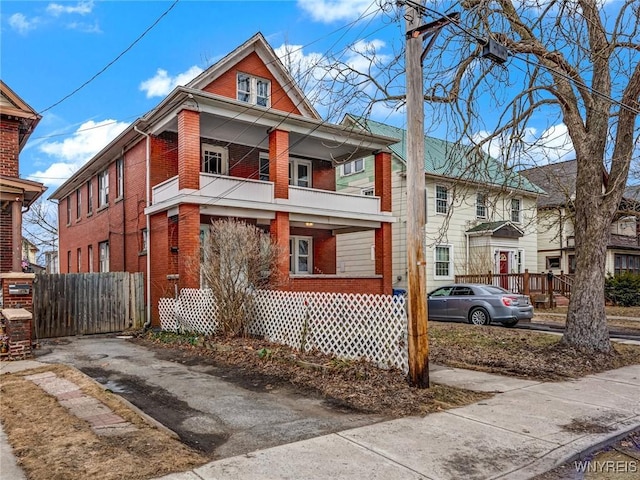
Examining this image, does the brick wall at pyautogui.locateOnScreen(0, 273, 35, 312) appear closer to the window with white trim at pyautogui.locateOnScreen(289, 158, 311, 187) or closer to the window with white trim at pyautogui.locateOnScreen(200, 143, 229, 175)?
the window with white trim at pyautogui.locateOnScreen(200, 143, 229, 175)

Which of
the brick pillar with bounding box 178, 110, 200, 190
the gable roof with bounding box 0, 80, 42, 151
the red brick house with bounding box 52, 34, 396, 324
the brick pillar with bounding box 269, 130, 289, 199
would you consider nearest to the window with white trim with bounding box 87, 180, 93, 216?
the red brick house with bounding box 52, 34, 396, 324

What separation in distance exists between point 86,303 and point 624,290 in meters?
24.4

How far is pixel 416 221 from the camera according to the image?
659 centimetres

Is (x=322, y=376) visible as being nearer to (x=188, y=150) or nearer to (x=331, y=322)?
(x=331, y=322)

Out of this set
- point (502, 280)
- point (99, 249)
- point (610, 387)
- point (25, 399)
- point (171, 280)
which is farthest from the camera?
point (502, 280)

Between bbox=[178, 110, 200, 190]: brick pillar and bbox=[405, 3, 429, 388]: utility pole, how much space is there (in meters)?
8.40

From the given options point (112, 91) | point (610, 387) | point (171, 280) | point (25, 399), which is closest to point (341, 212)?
point (171, 280)

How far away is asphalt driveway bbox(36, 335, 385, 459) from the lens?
16.1ft

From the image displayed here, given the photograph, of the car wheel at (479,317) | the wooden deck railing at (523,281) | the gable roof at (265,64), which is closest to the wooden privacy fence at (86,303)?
the gable roof at (265,64)

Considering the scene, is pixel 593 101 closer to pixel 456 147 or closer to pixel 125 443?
pixel 456 147

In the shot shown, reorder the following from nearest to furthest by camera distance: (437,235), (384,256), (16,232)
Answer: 1. (16,232)
2. (384,256)
3. (437,235)

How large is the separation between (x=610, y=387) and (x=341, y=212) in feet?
37.2

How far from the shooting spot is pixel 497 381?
7574mm

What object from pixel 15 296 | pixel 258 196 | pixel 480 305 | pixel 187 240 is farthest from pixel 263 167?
pixel 15 296
